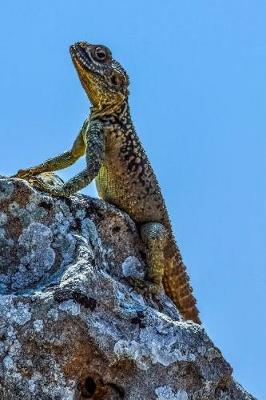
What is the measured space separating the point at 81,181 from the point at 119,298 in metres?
2.12

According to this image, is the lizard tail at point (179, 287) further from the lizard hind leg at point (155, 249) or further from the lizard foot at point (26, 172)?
the lizard foot at point (26, 172)

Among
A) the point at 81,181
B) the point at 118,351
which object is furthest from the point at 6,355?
the point at 81,181

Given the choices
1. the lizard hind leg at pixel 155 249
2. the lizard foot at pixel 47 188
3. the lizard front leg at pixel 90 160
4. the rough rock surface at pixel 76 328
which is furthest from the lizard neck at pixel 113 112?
the rough rock surface at pixel 76 328

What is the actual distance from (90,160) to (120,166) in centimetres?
44

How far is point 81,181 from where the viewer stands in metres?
8.50

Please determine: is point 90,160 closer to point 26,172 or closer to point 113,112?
point 26,172

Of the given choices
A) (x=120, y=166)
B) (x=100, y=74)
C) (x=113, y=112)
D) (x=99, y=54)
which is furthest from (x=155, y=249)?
(x=99, y=54)

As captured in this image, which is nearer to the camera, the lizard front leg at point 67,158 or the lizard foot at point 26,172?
the lizard foot at point 26,172

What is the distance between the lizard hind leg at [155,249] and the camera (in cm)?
827

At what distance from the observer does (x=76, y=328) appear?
20.1 feet

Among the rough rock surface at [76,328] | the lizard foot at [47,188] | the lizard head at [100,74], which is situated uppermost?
the lizard head at [100,74]

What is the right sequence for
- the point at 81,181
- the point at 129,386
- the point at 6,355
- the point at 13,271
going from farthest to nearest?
the point at 81,181
the point at 13,271
the point at 129,386
the point at 6,355

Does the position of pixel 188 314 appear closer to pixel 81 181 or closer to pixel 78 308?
pixel 81 181

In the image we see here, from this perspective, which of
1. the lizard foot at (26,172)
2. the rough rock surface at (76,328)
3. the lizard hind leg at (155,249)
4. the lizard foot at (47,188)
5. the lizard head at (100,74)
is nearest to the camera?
the rough rock surface at (76,328)
